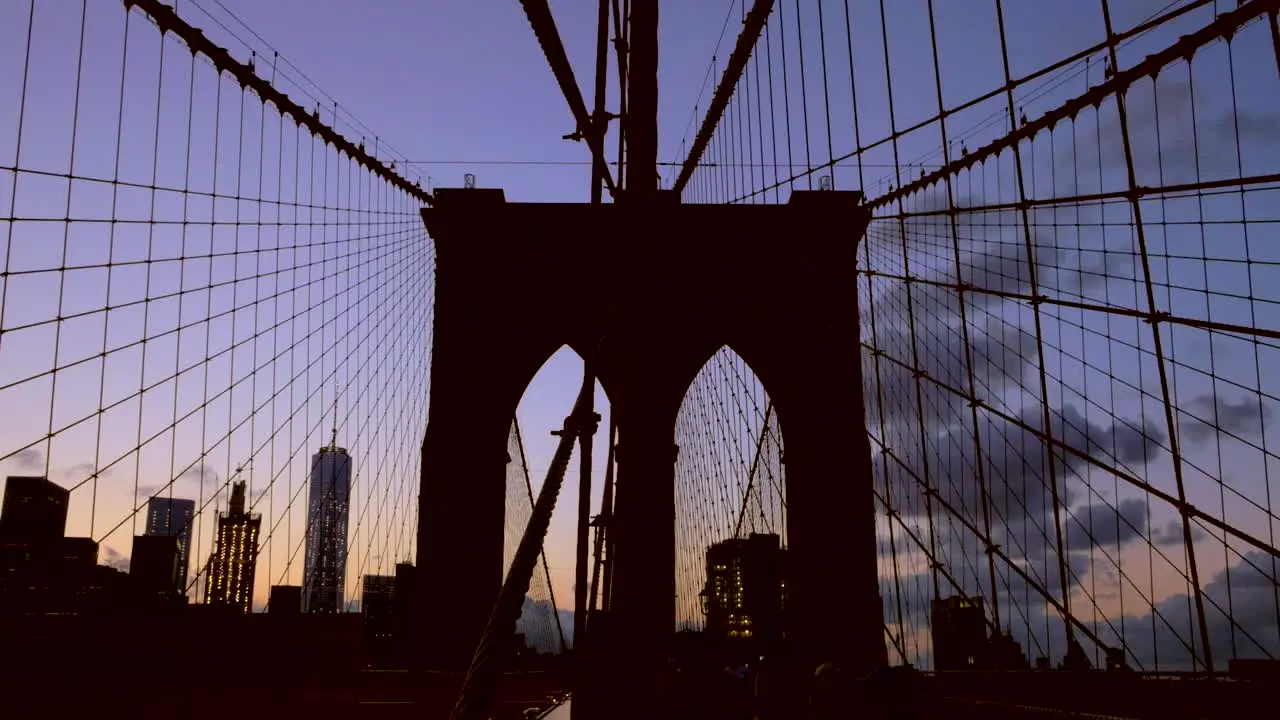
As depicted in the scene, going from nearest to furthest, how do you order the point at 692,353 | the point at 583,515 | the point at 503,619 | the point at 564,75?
the point at 503,619 < the point at 583,515 < the point at 564,75 < the point at 692,353

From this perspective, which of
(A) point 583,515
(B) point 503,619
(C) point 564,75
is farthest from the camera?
(C) point 564,75

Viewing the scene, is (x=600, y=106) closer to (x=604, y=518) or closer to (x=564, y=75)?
(x=564, y=75)

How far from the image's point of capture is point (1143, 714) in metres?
8.10

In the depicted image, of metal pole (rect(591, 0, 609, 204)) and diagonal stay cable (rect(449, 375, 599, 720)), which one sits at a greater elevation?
metal pole (rect(591, 0, 609, 204))

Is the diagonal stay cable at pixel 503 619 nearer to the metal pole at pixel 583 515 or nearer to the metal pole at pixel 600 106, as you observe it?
the metal pole at pixel 583 515

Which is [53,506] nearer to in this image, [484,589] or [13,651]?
[484,589]

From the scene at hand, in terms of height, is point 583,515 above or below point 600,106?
below

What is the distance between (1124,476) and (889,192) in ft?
40.1

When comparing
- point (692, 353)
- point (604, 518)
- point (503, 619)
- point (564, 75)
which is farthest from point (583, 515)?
point (692, 353)

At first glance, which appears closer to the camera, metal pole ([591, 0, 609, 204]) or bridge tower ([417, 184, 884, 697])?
metal pole ([591, 0, 609, 204])

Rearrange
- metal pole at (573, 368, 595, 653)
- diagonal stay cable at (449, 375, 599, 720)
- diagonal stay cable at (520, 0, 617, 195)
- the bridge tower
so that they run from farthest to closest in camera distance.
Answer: the bridge tower < diagonal stay cable at (520, 0, 617, 195) < metal pole at (573, 368, 595, 653) < diagonal stay cable at (449, 375, 599, 720)

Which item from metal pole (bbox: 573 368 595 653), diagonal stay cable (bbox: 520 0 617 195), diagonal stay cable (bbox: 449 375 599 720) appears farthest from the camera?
diagonal stay cable (bbox: 520 0 617 195)

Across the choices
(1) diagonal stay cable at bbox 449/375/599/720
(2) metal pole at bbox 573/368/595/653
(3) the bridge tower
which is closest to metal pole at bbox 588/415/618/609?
(2) metal pole at bbox 573/368/595/653

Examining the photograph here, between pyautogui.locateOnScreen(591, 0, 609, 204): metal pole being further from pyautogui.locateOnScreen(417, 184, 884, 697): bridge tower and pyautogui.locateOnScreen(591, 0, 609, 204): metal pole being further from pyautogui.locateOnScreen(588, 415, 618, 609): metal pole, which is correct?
pyautogui.locateOnScreen(417, 184, 884, 697): bridge tower
